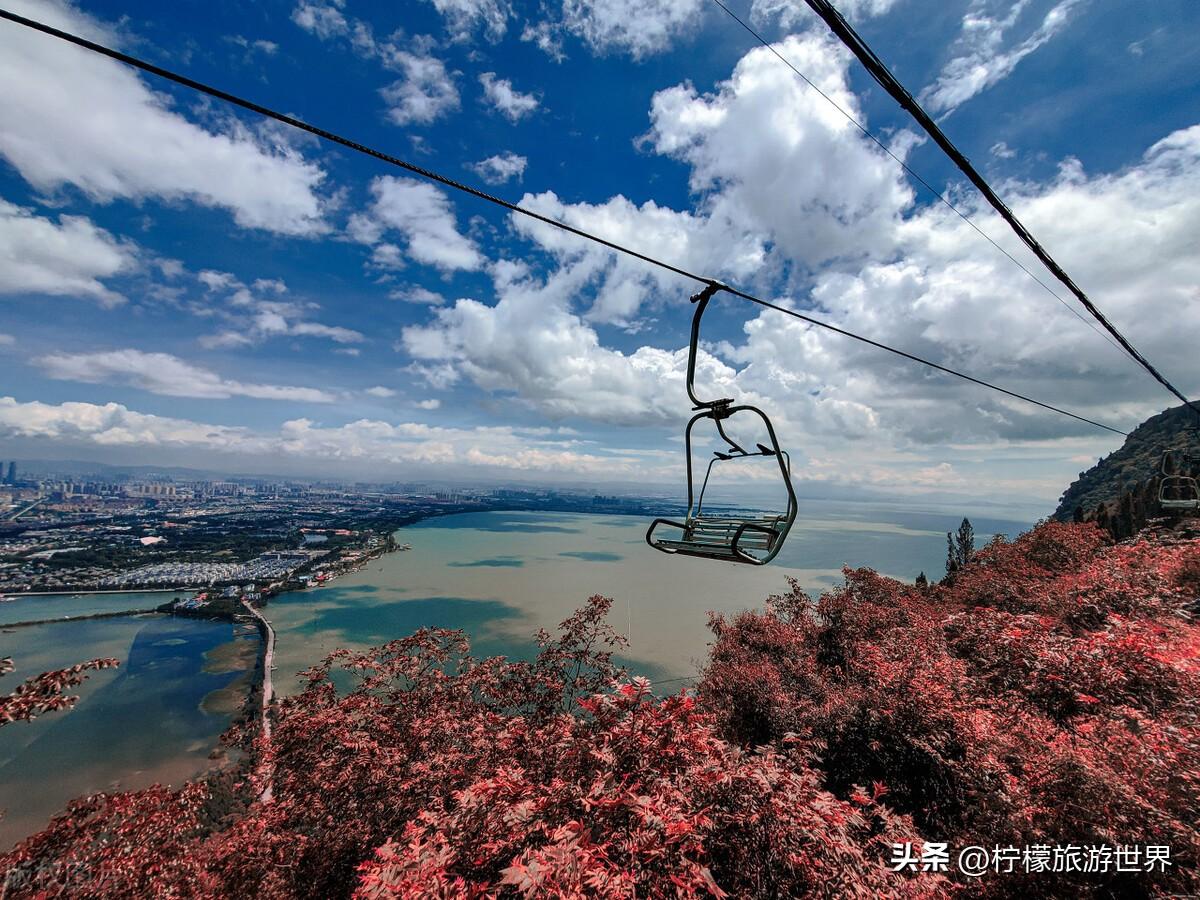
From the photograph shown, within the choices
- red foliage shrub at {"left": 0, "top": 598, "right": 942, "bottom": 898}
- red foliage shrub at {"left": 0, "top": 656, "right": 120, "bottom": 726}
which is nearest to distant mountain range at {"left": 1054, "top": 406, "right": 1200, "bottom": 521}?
red foliage shrub at {"left": 0, "top": 598, "right": 942, "bottom": 898}

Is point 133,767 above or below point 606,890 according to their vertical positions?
below

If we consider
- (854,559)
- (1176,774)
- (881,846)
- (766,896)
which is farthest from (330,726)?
(854,559)

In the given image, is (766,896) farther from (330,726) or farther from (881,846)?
(330,726)

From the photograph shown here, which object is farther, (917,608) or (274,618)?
(274,618)

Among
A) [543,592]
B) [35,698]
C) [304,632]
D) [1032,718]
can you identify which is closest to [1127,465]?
[543,592]

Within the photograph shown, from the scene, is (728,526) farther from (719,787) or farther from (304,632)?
(304,632)

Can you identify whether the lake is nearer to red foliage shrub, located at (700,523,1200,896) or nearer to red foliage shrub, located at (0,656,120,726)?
red foliage shrub, located at (700,523,1200,896)
